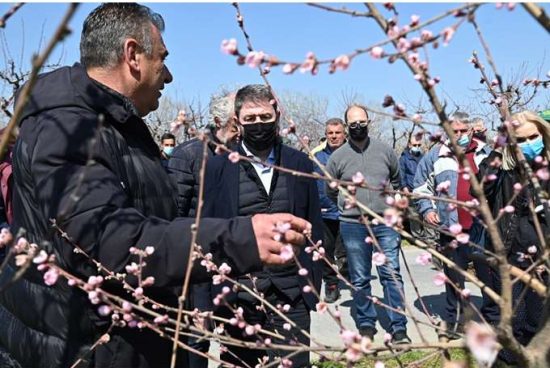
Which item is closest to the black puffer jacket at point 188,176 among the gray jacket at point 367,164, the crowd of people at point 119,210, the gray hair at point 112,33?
the gray jacket at point 367,164

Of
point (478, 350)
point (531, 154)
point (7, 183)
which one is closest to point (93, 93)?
point (478, 350)

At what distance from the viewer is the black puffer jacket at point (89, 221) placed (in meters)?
1.69

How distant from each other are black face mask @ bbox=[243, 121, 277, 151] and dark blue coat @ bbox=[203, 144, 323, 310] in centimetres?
13

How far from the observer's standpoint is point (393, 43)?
130 cm

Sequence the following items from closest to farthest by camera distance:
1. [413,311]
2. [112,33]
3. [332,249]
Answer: [112,33] < [413,311] < [332,249]

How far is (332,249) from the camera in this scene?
28.0ft

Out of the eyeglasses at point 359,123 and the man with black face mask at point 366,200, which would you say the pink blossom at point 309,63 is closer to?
the man with black face mask at point 366,200

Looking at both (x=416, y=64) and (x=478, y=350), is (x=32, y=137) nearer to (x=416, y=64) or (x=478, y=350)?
(x=416, y=64)

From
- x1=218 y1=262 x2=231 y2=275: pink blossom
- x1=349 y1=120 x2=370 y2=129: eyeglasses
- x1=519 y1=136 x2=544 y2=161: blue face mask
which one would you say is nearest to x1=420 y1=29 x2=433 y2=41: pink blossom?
x1=218 y1=262 x2=231 y2=275: pink blossom

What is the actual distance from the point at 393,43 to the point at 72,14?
0.65 m

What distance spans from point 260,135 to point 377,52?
273 cm

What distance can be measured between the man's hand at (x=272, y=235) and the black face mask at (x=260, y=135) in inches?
90.8

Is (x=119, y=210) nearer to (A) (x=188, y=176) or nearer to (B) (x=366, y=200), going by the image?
(A) (x=188, y=176)

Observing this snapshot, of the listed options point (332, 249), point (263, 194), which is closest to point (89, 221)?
point (263, 194)
